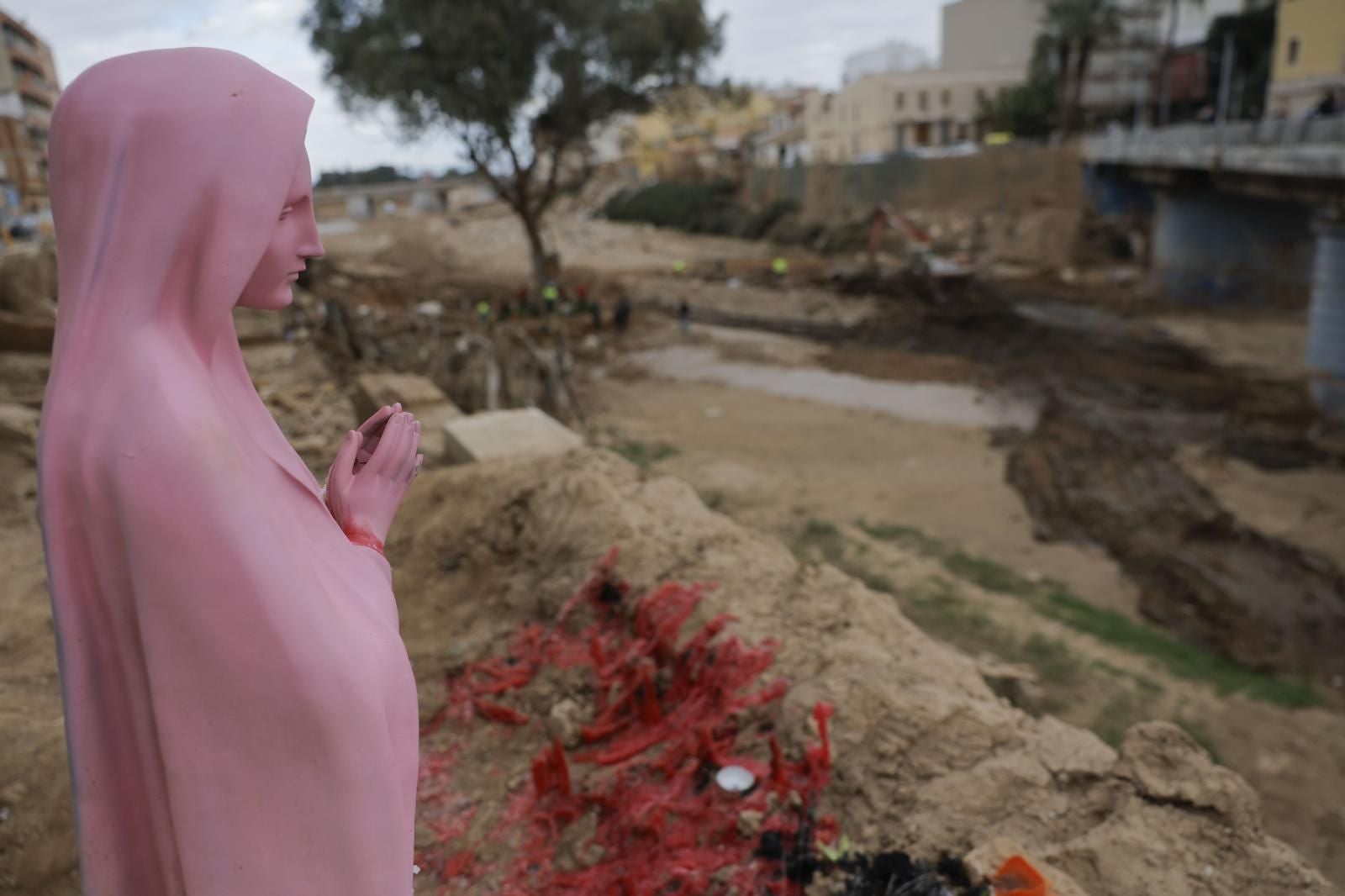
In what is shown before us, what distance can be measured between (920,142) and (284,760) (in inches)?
1956

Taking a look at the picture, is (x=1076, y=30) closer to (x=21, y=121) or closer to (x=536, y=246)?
(x=536, y=246)

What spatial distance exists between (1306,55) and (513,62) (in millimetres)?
15646

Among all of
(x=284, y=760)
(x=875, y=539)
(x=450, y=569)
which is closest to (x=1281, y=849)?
(x=284, y=760)

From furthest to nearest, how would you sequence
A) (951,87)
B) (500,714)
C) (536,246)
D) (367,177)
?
(367,177), (951,87), (536,246), (500,714)

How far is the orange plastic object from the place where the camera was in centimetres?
276

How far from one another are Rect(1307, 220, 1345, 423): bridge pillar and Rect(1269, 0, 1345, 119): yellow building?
2935 millimetres

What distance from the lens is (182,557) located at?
1372 mm

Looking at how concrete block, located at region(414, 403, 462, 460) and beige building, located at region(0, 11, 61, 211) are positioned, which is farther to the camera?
beige building, located at region(0, 11, 61, 211)

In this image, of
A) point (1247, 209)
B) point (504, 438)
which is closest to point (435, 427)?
point (504, 438)

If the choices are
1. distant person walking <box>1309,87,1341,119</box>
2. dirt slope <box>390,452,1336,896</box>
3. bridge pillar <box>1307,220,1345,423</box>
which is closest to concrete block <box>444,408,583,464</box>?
dirt slope <box>390,452,1336,896</box>

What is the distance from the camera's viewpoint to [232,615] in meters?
1.39

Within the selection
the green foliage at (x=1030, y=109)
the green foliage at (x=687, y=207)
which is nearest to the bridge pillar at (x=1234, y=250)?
the green foliage at (x=1030, y=109)

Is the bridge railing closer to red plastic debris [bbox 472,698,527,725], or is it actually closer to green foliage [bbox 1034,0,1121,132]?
green foliage [bbox 1034,0,1121,132]

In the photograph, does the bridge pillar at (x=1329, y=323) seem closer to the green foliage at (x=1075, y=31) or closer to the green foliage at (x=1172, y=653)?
the green foliage at (x=1172, y=653)
